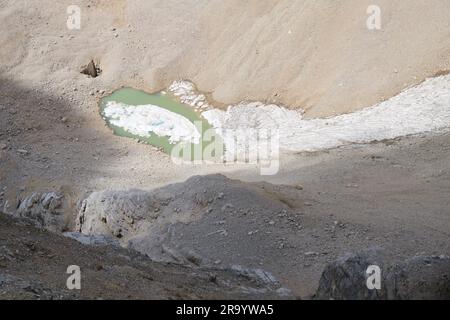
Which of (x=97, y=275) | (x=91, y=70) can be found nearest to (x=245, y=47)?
(x=91, y=70)

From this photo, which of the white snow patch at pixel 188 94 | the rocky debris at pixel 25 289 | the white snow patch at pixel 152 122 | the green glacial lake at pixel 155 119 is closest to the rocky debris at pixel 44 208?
the green glacial lake at pixel 155 119

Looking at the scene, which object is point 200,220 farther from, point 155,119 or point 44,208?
point 155,119

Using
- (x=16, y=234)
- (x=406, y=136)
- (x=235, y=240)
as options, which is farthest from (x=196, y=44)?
(x=16, y=234)

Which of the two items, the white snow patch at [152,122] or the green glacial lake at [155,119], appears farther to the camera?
the white snow patch at [152,122]

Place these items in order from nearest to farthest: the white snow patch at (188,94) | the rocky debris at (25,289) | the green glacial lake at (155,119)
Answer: the rocky debris at (25,289) → the green glacial lake at (155,119) → the white snow patch at (188,94)

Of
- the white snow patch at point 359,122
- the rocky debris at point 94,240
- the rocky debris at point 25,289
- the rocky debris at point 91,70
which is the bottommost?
the rocky debris at point 25,289

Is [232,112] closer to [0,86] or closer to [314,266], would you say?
[0,86]

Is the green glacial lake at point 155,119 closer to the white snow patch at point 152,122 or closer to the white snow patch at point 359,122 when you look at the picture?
the white snow patch at point 152,122

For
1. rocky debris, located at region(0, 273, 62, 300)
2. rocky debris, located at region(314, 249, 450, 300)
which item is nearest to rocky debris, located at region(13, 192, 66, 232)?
rocky debris, located at region(0, 273, 62, 300)
